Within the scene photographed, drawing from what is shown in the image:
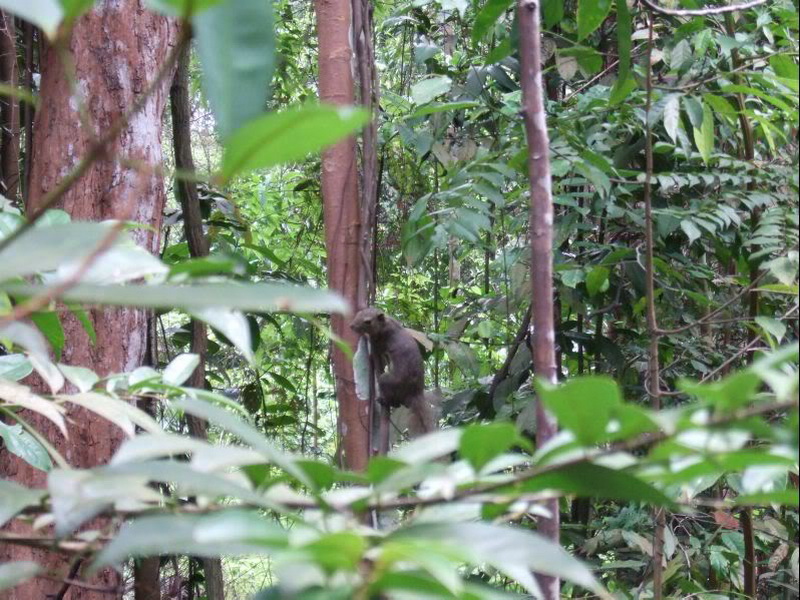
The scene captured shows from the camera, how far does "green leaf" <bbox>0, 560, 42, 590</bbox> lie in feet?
1.15

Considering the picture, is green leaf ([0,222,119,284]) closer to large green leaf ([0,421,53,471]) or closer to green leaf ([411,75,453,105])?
large green leaf ([0,421,53,471])

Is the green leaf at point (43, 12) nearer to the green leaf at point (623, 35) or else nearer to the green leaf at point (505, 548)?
the green leaf at point (505, 548)

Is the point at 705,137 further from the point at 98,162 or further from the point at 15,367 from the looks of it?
the point at 98,162

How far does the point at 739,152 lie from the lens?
2117 mm

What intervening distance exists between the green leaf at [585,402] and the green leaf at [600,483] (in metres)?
0.03

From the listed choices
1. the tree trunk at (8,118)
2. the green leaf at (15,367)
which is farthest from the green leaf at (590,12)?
the tree trunk at (8,118)

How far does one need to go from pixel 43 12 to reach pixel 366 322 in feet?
5.01

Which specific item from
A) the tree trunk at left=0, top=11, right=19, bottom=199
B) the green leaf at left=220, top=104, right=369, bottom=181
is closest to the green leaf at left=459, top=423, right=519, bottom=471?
the green leaf at left=220, top=104, right=369, bottom=181

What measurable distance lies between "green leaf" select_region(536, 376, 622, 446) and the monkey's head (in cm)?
139

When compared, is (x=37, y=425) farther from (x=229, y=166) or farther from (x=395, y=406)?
(x=229, y=166)

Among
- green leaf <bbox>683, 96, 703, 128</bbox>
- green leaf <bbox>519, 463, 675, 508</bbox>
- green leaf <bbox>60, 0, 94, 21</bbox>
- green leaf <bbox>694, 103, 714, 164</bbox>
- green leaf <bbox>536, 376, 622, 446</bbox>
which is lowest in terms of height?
green leaf <bbox>519, 463, 675, 508</bbox>

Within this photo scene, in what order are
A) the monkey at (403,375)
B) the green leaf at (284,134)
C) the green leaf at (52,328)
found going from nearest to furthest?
the green leaf at (284,134), the green leaf at (52,328), the monkey at (403,375)

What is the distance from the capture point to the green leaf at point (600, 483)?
344mm

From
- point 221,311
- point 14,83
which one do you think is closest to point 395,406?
point 14,83
